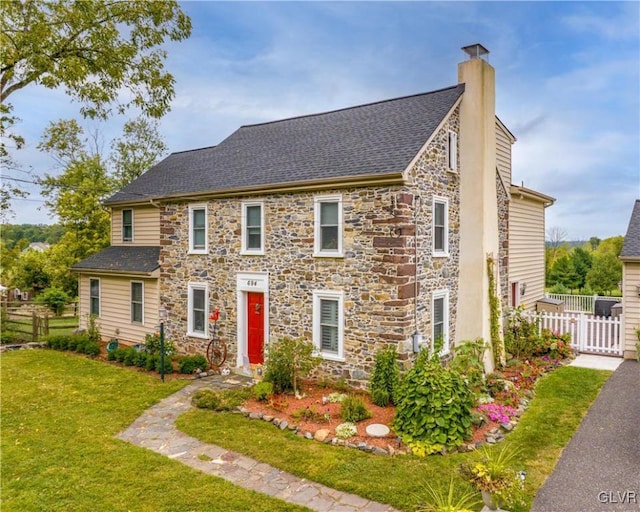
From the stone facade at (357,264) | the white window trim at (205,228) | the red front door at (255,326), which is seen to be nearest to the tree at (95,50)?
the white window trim at (205,228)

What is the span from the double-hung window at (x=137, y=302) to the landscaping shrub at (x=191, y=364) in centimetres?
404

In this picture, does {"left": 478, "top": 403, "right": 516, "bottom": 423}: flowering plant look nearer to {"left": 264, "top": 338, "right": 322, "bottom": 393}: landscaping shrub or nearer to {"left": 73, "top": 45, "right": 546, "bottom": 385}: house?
{"left": 73, "top": 45, "right": 546, "bottom": 385}: house

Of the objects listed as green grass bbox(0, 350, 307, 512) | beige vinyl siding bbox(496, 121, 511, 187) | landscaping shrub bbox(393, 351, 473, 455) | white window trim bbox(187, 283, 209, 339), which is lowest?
green grass bbox(0, 350, 307, 512)

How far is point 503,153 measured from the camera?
49.8 feet

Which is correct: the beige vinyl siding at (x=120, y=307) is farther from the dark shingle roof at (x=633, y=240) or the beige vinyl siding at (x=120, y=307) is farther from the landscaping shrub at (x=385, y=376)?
the dark shingle roof at (x=633, y=240)

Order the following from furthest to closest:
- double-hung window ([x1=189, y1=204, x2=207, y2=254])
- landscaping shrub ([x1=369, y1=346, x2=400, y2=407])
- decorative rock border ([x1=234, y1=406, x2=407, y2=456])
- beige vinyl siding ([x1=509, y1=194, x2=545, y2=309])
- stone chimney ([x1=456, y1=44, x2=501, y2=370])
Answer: beige vinyl siding ([x1=509, y1=194, x2=545, y2=309]) < double-hung window ([x1=189, y1=204, x2=207, y2=254]) < stone chimney ([x1=456, y1=44, x2=501, y2=370]) < landscaping shrub ([x1=369, y1=346, x2=400, y2=407]) < decorative rock border ([x1=234, y1=406, x2=407, y2=456])

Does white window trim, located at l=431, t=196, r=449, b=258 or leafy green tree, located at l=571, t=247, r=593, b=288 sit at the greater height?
white window trim, located at l=431, t=196, r=449, b=258

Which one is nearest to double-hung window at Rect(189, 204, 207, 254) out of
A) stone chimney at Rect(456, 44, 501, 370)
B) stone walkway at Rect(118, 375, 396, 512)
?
stone walkway at Rect(118, 375, 396, 512)

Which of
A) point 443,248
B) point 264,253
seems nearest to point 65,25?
point 264,253

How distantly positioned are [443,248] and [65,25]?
10818 mm

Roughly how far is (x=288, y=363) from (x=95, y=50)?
29.8 ft

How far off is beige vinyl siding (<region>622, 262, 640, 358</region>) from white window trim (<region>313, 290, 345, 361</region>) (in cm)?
910

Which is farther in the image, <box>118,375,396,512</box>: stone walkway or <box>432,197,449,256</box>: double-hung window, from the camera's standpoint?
<box>432,197,449,256</box>: double-hung window

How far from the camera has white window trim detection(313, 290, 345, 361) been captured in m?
10.2
